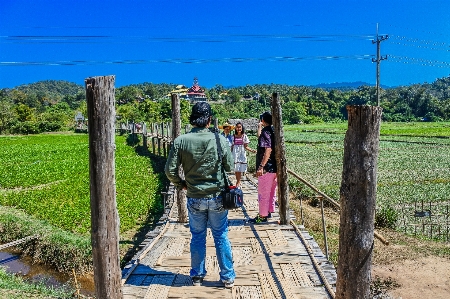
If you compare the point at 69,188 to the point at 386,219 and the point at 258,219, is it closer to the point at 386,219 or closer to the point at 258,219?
the point at 258,219

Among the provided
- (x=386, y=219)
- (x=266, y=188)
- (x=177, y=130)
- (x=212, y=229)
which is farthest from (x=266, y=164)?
(x=386, y=219)

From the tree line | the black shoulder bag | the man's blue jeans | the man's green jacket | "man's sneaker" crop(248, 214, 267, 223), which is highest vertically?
the tree line

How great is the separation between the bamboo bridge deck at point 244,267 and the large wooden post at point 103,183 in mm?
796

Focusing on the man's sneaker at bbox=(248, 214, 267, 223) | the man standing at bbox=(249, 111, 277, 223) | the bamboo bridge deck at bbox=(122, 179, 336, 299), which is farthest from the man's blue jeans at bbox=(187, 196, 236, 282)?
the man's sneaker at bbox=(248, 214, 267, 223)

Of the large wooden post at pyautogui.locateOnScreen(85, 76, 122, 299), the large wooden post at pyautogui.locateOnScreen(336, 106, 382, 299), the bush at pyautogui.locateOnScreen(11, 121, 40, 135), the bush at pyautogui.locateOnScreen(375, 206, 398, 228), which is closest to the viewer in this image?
the large wooden post at pyautogui.locateOnScreen(336, 106, 382, 299)

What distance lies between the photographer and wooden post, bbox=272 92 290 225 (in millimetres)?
5711

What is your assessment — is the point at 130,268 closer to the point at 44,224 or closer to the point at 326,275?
the point at 326,275

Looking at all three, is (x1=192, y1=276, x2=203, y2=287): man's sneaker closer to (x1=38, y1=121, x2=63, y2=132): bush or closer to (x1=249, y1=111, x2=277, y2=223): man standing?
(x1=249, y1=111, x2=277, y2=223): man standing

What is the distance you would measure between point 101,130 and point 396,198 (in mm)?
11193

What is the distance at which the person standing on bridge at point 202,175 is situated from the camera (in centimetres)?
362

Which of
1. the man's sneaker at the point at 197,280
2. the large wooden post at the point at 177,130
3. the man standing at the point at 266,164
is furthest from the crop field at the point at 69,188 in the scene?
the man's sneaker at the point at 197,280

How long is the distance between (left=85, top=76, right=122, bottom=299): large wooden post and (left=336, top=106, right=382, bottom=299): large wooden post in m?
1.75

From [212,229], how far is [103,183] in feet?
4.08

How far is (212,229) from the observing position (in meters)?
3.86
